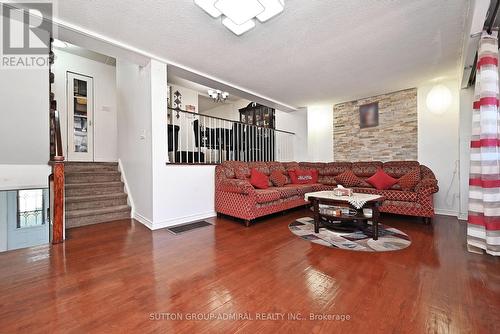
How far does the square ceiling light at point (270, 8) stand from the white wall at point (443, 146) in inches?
160

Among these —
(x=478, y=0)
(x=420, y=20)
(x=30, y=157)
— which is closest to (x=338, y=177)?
(x=420, y=20)

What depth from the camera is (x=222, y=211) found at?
379 centimetres

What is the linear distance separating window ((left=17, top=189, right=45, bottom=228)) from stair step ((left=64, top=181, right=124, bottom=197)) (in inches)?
39.9

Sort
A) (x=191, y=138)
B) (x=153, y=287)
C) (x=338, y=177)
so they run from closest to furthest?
(x=153, y=287) < (x=338, y=177) < (x=191, y=138)

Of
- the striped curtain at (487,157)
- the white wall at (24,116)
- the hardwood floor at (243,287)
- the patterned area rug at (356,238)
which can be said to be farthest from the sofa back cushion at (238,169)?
the striped curtain at (487,157)

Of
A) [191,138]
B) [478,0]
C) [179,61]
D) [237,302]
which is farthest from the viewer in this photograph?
[191,138]

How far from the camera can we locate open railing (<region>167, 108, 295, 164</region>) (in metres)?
4.31

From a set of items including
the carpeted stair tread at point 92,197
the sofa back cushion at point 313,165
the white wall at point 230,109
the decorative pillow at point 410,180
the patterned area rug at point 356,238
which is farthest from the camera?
the white wall at point 230,109

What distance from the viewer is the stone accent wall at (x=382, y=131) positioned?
4504 mm

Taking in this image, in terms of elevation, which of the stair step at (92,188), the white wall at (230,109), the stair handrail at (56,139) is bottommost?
the stair step at (92,188)

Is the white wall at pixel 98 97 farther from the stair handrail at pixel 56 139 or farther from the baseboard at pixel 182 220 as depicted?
the baseboard at pixel 182 220

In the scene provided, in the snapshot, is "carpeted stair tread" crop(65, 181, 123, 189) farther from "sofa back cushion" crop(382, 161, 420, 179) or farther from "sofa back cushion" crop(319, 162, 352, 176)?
"sofa back cushion" crop(382, 161, 420, 179)

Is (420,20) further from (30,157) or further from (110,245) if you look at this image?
(30,157)

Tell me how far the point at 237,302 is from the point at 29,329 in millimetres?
1233
